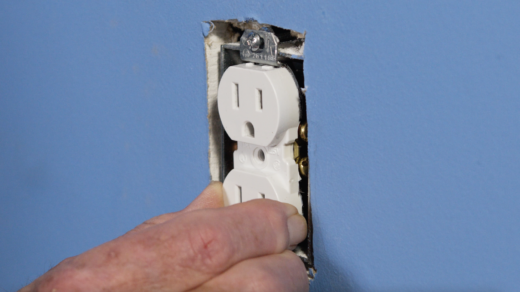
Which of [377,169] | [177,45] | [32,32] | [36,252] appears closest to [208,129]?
[177,45]

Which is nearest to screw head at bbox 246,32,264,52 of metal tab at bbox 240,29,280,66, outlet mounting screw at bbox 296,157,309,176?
metal tab at bbox 240,29,280,66

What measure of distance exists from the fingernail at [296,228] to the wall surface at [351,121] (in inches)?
0.5

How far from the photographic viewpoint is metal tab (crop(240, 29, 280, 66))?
17.5 inches

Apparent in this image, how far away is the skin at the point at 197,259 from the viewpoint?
1.18ft

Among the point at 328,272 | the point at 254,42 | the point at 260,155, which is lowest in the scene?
the point at 328,272

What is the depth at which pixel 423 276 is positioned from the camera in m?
0.40

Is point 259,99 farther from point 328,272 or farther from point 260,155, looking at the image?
point 328,272

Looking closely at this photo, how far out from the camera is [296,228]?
0.45m

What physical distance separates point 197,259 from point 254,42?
0.19 meters

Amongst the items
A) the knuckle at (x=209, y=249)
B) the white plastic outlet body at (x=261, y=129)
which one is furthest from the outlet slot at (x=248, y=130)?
the knuckle at (x=209, y=249)

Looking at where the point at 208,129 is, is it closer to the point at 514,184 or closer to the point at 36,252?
the point at 514,184

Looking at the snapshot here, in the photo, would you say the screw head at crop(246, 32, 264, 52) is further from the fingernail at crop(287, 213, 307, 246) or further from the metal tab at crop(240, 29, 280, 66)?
the fingernail at crop(287, 213, 307, 246)

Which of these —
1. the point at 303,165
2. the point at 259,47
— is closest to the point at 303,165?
the point at 303,165

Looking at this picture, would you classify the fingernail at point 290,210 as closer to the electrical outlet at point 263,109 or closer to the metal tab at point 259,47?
the electrical outlet at point 263,109
